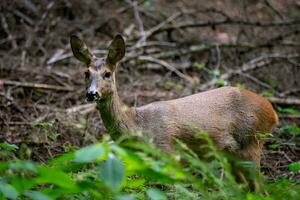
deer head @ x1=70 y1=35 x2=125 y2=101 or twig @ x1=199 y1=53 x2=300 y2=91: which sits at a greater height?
deer head @ x1=70 y1=35 x2=125 y2=101

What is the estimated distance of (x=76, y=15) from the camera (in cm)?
1190

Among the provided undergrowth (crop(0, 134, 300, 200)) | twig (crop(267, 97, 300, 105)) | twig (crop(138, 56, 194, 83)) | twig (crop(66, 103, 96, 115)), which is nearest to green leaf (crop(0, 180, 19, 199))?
undergrowth (crop(0, 134, 300, 200))

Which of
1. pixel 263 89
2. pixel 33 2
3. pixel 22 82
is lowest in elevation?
pixel 263 89

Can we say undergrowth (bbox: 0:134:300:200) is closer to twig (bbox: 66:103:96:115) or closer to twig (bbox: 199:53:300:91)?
twig (bbox: 66:103:96:115)

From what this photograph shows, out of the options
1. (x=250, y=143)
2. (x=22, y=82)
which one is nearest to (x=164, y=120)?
(x=250, y=143)

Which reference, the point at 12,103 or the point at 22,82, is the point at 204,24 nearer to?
the point at 22,82

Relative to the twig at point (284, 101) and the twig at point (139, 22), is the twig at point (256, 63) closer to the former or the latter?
the twig at point (284, 101)

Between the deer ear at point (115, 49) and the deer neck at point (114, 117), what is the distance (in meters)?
0.35

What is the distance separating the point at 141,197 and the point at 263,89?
18.9ft

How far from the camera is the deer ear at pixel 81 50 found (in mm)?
6004

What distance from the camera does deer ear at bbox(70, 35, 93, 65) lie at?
19.7 ft

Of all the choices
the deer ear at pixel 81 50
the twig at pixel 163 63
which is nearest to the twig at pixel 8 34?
the twig at pixel 163 63

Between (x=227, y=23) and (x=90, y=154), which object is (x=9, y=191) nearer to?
(x=90, y=154)

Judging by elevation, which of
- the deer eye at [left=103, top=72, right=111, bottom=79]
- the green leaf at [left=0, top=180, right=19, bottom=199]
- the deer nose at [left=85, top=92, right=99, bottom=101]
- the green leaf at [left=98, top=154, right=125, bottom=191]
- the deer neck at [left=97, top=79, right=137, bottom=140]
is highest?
the green leaf at [left=98, top=154, right=125, bottom=191]
